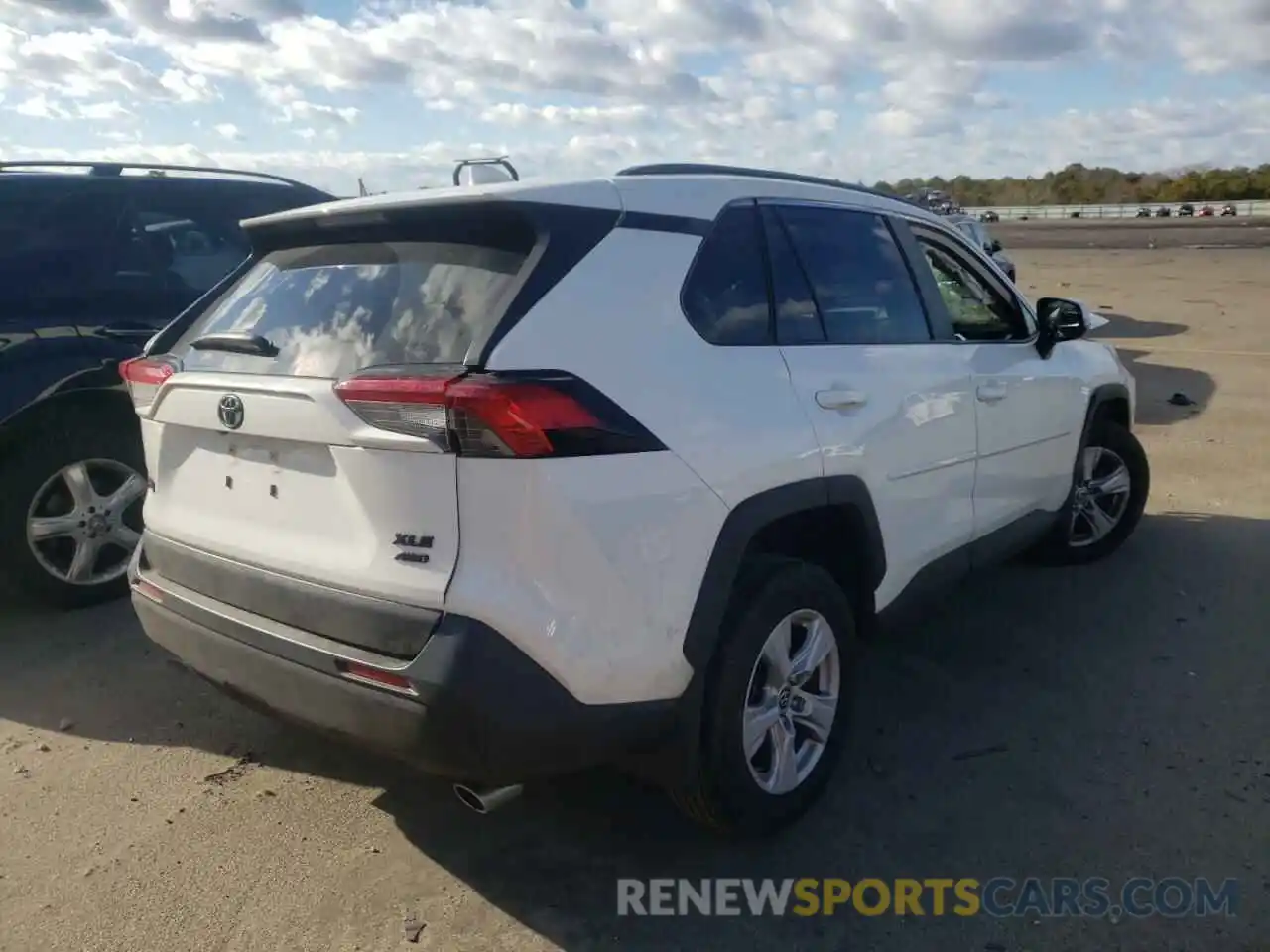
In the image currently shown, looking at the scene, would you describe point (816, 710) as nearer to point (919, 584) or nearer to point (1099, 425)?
point (919, 584)

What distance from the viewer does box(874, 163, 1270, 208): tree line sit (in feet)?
277

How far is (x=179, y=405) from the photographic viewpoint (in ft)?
10.1

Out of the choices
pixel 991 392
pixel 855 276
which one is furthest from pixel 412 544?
pixel 991 392

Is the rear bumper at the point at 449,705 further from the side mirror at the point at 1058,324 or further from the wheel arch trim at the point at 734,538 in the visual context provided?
the side mirror at the point at 1058,324

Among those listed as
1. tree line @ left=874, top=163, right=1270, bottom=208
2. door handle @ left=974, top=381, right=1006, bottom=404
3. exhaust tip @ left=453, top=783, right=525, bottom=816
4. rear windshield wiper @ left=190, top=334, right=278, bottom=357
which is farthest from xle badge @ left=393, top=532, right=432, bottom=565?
tree line @ left=874, top=163, right=1270, bottom=208

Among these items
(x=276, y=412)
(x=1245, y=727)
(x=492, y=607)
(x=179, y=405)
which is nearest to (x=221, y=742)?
(x=179, y=405)

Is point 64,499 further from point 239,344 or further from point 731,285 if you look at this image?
point 731,285

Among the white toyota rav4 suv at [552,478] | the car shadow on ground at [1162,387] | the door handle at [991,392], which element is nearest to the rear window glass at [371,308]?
the white toyota rav4 suv at [552,478]

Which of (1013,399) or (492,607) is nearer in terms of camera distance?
(492,607)

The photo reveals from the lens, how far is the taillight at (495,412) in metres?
2.40

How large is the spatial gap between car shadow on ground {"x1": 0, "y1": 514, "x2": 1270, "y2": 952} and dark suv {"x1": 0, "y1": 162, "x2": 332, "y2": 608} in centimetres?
35

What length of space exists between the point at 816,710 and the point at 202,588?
71.7 inches

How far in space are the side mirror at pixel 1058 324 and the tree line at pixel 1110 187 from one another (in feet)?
262

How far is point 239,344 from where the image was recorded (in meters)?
2.97
